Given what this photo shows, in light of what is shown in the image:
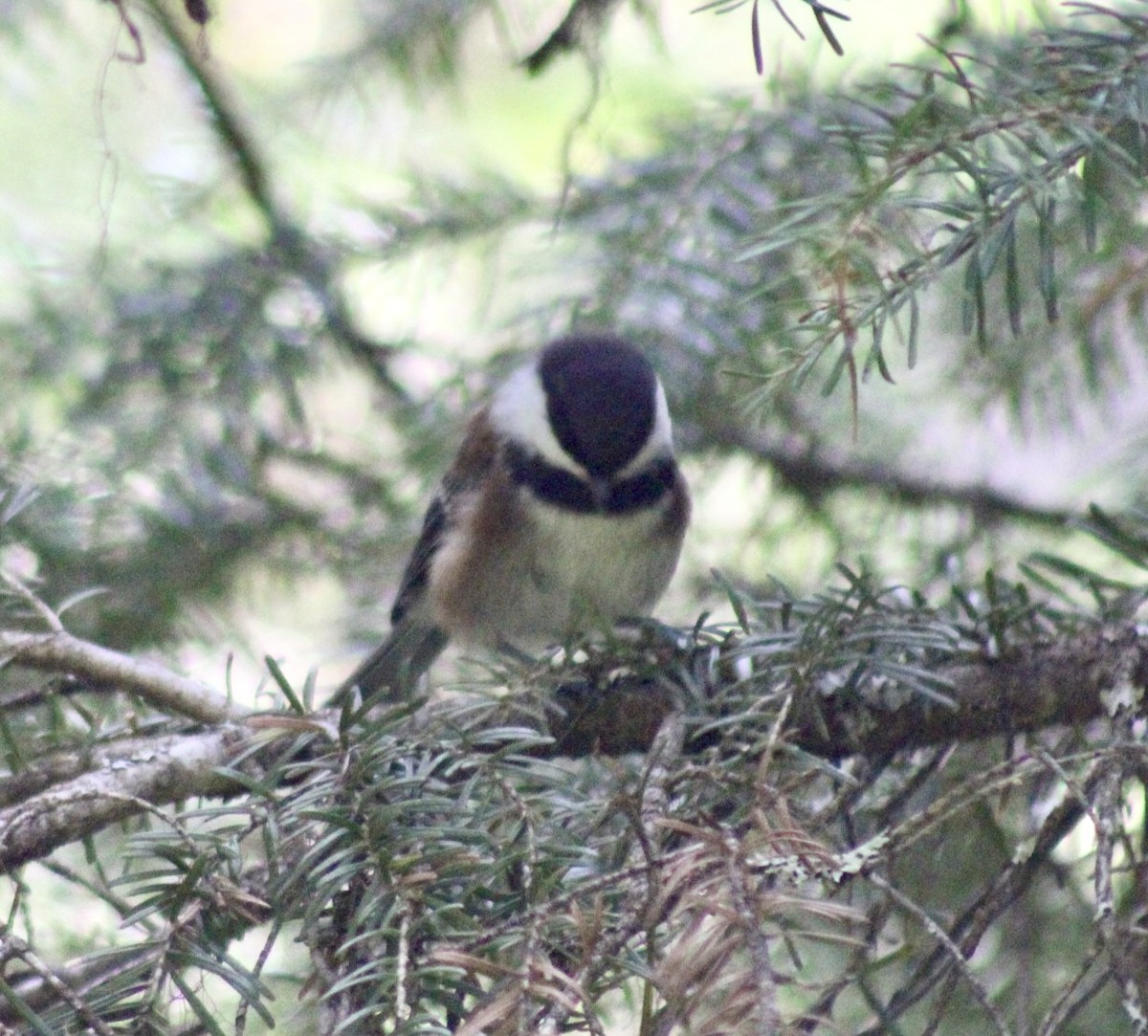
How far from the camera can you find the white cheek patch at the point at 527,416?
2.49 meters

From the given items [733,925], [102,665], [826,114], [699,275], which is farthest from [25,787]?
[826,114]

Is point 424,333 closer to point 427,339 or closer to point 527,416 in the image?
point 427,339

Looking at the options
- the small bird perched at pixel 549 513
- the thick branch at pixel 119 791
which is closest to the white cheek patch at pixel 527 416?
the small bird perched at pixel 549 513

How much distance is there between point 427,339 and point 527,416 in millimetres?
302

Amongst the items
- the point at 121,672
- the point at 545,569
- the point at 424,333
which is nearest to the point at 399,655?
the point at 545,569

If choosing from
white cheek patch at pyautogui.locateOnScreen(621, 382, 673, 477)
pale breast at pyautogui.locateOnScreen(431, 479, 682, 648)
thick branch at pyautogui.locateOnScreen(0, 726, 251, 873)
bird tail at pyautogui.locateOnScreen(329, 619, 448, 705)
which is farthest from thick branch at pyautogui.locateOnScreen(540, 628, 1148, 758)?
bird tail at pyautogui.locateOnScreen(329, 619, 448, 705)

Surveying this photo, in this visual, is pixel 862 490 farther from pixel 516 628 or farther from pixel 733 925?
pixel 733 925

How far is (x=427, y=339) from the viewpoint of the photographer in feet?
9.16

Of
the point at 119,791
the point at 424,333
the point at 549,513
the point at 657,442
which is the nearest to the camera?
the point at 119,791

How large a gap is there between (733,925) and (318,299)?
1957mm

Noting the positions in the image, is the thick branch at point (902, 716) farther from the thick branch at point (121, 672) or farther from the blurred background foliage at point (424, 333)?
the blurred background foliage at point (424, 333)

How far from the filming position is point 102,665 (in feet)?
5.24

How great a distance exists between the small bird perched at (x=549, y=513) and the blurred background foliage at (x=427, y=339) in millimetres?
74

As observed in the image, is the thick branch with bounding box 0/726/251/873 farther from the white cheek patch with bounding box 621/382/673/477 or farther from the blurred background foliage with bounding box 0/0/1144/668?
the white cheek patch with bounding box 621/382/673/477
